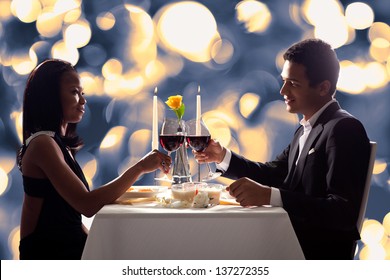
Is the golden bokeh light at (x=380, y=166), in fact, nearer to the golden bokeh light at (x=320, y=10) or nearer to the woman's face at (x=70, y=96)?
the golden bokeh light at (x=320, y=10)

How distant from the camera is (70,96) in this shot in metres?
1.81

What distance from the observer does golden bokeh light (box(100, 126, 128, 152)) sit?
295 cm

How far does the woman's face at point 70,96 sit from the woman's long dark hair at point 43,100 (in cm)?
2

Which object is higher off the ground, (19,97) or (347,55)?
(347,55)

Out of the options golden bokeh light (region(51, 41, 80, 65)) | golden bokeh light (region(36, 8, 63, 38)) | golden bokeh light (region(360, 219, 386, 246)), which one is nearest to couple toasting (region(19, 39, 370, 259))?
golden bokeh light (region(51, 41, 80, 65))

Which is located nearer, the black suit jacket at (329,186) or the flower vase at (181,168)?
the black suit jacket at (329,186)

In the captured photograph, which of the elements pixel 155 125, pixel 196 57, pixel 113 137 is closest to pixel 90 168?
pixel 113 137

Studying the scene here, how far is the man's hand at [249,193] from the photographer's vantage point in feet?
4.83

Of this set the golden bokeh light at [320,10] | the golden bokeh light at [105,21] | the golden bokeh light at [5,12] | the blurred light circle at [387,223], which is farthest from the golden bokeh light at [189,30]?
the blurred light circle at [387,223]

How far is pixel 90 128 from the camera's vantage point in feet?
9.68
